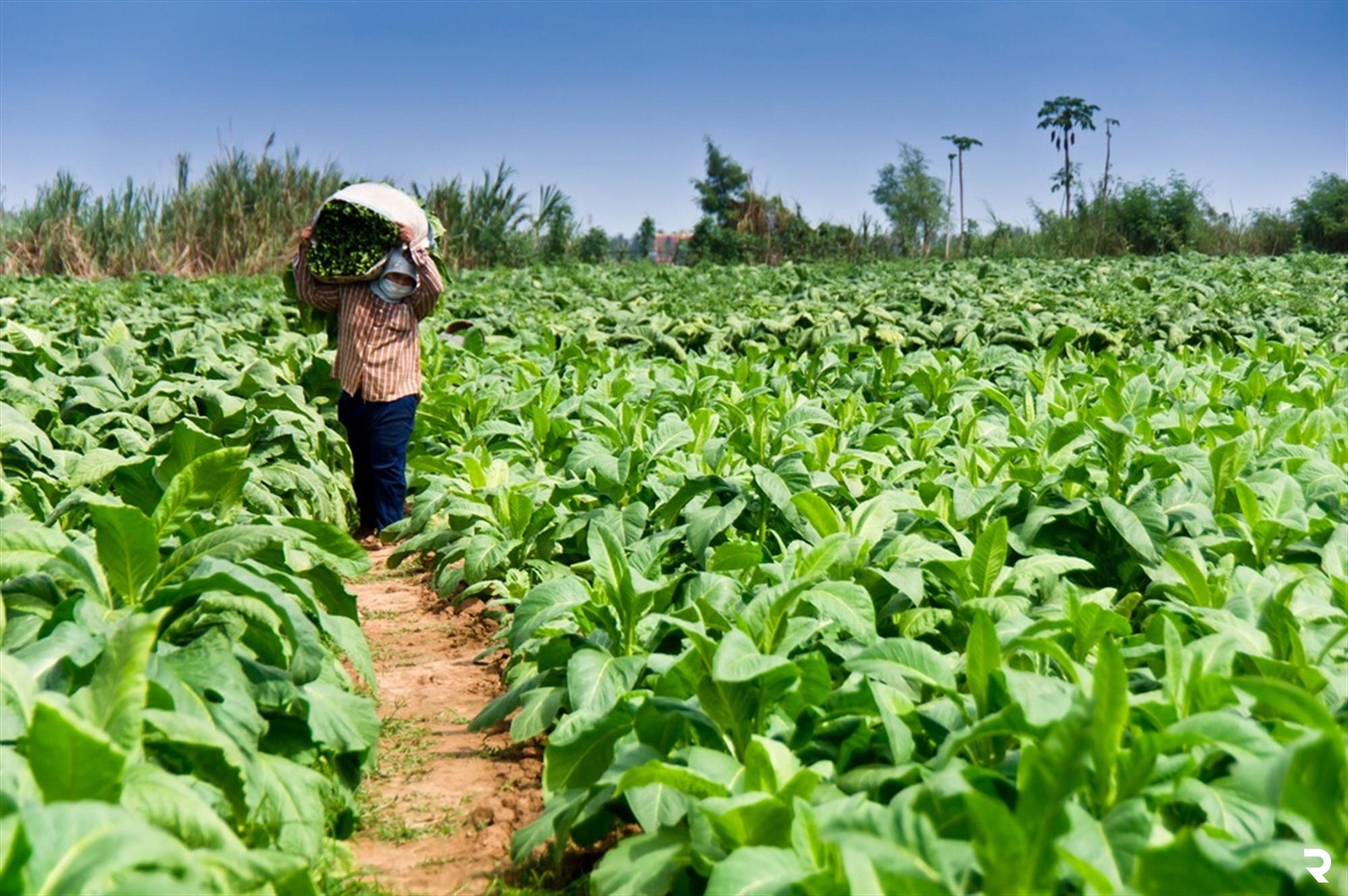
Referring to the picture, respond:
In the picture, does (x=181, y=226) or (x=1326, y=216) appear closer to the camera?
(x=181, y=226)

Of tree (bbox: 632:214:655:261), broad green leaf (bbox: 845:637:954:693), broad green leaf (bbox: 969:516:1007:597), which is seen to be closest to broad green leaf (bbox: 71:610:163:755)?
broad green leaf (bbox: 845:637:954:693)

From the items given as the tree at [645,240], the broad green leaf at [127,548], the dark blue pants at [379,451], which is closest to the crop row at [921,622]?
the dark blue pants at [379,451]

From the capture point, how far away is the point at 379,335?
6.43 meters

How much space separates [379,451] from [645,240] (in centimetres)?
Answer: 3471

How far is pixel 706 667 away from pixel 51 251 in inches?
1012

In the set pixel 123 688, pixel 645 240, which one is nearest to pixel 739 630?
pixel 123 688

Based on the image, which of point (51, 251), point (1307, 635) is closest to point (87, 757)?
point (1307, 635)

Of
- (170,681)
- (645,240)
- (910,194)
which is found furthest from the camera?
(910,194)

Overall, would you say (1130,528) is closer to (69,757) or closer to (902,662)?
(902,662)

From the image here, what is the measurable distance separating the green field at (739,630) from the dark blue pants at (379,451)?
0.23 meters

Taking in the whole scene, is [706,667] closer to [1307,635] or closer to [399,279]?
[1307,635]

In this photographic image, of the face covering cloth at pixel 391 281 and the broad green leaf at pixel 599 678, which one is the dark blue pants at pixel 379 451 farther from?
the broad green leaf at pixel 599 678

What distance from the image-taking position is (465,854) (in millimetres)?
3037

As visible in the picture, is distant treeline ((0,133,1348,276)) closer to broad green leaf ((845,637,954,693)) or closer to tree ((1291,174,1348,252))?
tree ((1291,174,1348,252))
